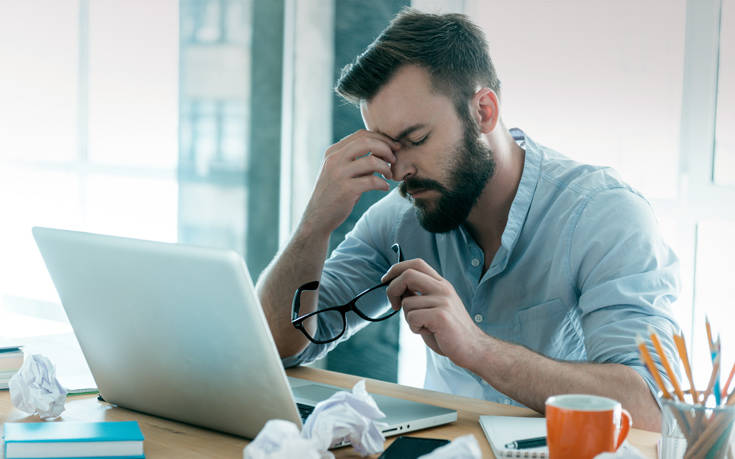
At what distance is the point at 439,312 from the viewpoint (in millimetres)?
1132

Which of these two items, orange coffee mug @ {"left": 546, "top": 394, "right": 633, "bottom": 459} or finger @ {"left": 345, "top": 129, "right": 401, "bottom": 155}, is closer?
orange coffee mug @ {"left": 546, "top": 394, "right": 633, "bottom": 459}

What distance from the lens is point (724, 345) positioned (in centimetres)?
220

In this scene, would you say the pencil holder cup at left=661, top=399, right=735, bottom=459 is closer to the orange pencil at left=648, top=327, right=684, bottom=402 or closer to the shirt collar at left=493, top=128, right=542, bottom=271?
the orange pencil at left=648, top=327, right=684, bottom=402

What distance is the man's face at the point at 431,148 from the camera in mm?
1503

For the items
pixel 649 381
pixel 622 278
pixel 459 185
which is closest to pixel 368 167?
pixel 459 185

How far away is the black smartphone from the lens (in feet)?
2.90

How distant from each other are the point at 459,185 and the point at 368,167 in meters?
0.18

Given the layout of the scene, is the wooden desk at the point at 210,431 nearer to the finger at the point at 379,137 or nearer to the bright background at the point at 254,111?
the finger at the point at 379,137

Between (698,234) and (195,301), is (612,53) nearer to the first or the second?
(698,234)

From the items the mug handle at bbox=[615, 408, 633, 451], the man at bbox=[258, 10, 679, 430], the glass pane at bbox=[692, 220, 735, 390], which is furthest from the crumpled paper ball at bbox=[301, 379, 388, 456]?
the glass pane at bbox=[692, 220, 735, 390]

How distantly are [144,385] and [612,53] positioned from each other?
1.71m

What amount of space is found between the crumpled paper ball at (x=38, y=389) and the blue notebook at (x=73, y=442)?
132mm

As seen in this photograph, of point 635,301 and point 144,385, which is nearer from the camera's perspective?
point 144,385

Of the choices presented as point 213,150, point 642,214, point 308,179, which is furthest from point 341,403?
point 308,179
